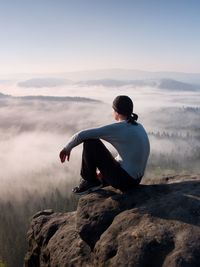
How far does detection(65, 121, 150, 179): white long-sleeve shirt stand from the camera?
13.6 meters

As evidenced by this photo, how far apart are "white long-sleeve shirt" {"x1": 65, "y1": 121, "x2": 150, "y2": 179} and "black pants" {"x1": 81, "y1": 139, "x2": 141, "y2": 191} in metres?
0.25

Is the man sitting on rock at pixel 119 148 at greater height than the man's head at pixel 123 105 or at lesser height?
lesser

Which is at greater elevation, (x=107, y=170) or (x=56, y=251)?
(x=107, y=170)

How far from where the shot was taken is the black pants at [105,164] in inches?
554

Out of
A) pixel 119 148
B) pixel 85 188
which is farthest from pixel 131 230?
pixel 85 188

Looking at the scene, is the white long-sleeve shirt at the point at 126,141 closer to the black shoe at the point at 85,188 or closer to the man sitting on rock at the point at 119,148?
the man sitting on rock at the point at 119,148

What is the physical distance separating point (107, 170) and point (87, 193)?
1840mm

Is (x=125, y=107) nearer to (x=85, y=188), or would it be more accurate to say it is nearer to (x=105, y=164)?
(x=105, y=164)

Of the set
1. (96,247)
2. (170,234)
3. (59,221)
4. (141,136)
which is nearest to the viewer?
(170,234)

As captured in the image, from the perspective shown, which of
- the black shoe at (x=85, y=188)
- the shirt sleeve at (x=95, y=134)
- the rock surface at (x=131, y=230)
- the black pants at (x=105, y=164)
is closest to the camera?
the rock surface at (x=131, y=230)

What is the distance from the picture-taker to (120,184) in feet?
47.2

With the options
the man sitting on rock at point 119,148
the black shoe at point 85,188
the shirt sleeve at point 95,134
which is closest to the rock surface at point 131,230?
the black shoe at point 85,188

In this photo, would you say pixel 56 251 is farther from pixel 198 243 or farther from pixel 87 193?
pixel 198 243

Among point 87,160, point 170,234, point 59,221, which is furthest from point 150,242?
point 59,221
